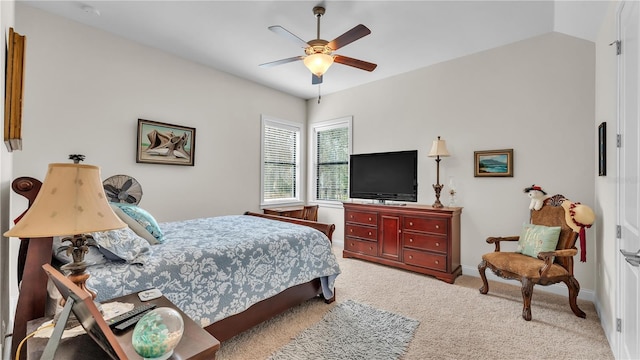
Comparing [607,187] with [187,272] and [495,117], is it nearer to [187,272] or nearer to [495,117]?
[495,117]

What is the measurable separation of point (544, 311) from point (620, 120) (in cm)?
178

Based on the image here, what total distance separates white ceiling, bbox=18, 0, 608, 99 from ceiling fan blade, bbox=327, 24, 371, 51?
474 millimetres

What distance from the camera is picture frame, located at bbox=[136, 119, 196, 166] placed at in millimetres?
3312

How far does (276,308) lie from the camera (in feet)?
7.83

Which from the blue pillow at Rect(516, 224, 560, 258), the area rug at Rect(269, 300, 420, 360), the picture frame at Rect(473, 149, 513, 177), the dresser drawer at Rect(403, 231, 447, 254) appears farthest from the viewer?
the dresser drawer at Rect(403, 231, 447, 254)

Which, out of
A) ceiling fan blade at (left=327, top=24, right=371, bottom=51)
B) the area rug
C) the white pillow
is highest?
ceiling fan blade at (left=327, top=24, right=371, bottom=51)

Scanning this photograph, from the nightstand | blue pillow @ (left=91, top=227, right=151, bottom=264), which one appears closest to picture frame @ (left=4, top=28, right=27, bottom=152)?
blue pillow @ (left=91, top=227, right=151, bottom=264)

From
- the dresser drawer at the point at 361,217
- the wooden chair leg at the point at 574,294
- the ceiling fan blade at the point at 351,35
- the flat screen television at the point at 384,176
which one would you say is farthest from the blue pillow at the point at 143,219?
the wooden chair leg at the point at 574,294

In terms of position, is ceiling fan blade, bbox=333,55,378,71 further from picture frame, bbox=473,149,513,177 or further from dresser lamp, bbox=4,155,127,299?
dresser lamp, bbox=4,155,127,299

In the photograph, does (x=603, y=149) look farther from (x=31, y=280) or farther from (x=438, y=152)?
(x=31, y=280)

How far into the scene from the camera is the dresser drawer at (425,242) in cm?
340

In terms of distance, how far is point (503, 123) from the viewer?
3.35m

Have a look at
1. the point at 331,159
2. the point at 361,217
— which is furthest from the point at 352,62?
the point at 331,159

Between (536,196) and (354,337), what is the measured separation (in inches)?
92.9
